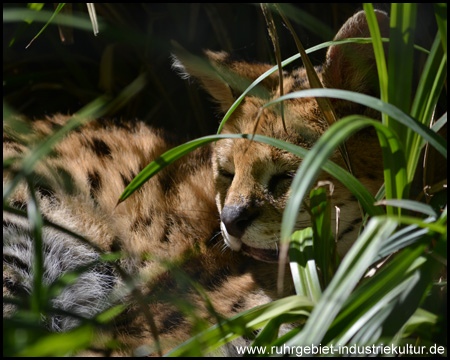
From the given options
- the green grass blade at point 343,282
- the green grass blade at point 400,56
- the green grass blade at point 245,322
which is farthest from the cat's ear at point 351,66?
the green grass blade at point 245,322

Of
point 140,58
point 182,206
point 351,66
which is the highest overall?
point 140,58

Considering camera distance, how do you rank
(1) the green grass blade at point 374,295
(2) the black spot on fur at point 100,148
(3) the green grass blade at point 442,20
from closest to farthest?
(1) the green grass blade at point 374,295
(3) the green grass blade at point 442,20
(2) the black spot on fur at point 100,148

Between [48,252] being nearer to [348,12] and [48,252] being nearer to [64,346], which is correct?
[64,346]

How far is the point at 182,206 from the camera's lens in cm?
227

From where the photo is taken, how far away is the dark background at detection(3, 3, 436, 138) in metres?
2.90

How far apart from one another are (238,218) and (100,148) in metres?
0.97

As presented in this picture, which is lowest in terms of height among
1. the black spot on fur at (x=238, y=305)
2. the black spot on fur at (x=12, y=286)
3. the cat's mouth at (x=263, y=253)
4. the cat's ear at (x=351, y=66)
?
the black spot on fur at (x=238, y=305)

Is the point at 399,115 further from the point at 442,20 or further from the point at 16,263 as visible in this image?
the point at 16,263

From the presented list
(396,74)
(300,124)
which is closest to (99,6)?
(300,124)

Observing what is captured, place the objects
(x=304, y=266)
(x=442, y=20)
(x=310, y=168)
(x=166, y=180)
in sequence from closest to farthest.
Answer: (x=310, y=168) < (x=442, y=20) < (x=304, y=266) < (x=166, y=180)

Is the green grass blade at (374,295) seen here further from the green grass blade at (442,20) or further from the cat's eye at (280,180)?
the cat's eye at (280,180)

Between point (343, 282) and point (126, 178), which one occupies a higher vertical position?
point (126, 178)

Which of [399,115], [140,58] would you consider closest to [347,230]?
[399,115]

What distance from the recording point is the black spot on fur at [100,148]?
94.9 inches
